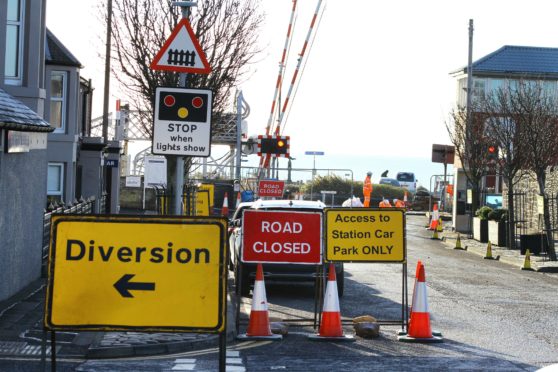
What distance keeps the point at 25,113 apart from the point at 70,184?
638 inches

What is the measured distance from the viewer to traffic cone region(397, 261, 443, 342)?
1218 cm

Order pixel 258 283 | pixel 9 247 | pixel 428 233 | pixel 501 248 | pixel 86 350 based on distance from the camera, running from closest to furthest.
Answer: pixel 86 350, pixel 258 283, pixel 9 247, pixel 501 248, pixel 428 233

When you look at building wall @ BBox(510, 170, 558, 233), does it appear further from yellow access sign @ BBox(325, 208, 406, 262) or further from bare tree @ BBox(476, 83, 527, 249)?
yellow access sign @ BBox(325, 208, 406, 262)

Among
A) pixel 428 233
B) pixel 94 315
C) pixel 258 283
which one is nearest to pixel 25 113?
pixel 258 283

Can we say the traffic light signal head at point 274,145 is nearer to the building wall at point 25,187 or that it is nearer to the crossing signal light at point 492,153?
the crossing signal light at point 492,153

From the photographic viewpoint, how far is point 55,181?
105 feet

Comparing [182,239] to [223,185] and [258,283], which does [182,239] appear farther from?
[223,185]

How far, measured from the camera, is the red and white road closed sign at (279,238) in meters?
13.1

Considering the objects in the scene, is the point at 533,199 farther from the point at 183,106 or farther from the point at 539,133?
the point at 183,106

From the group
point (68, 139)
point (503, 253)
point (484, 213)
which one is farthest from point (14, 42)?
point (484, 213)

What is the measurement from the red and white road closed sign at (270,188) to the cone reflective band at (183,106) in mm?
25556

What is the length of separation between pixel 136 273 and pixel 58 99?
2532 centimetres

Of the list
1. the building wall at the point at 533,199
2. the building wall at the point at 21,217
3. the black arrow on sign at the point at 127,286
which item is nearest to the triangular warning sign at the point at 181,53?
the building wall at the point at 21,217

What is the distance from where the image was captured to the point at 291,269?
53.2ft
